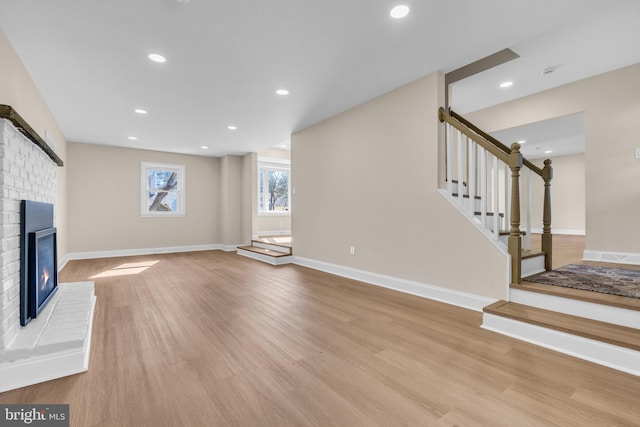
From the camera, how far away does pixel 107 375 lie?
1.64 m

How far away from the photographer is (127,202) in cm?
627

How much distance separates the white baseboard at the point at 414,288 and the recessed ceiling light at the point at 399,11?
2.56 metres

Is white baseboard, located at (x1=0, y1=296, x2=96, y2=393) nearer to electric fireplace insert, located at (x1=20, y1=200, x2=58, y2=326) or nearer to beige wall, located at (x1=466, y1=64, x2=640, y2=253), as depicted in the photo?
electric fireplace insert, located at (x1=20, y1=200, x2=58, y2=326)

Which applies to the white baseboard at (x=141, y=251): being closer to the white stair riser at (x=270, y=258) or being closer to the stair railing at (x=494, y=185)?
the white stair riser at (x=270, y=258)

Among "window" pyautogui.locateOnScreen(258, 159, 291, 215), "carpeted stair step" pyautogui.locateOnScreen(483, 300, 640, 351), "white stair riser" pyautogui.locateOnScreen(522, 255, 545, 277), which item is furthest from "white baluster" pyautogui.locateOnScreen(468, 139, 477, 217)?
"window" pyautogui.locateOnScreen(258, 159, 291, 215)

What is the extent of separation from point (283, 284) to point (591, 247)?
4.08m

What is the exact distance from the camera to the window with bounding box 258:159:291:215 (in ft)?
25.7

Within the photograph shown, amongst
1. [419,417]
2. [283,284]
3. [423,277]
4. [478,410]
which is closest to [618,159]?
[423,277]

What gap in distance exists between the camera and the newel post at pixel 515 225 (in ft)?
8.01

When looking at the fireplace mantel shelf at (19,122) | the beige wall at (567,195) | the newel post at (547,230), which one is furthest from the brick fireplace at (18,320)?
the beige wall at (567,195)

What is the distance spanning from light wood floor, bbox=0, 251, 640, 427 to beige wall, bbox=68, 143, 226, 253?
13.4 feet

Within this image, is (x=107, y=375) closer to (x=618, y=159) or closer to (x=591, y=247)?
(x=591, y=247)

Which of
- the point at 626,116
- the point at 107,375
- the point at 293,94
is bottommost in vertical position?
the point at 107,375

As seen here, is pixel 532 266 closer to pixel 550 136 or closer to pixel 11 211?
pixel 11 211
